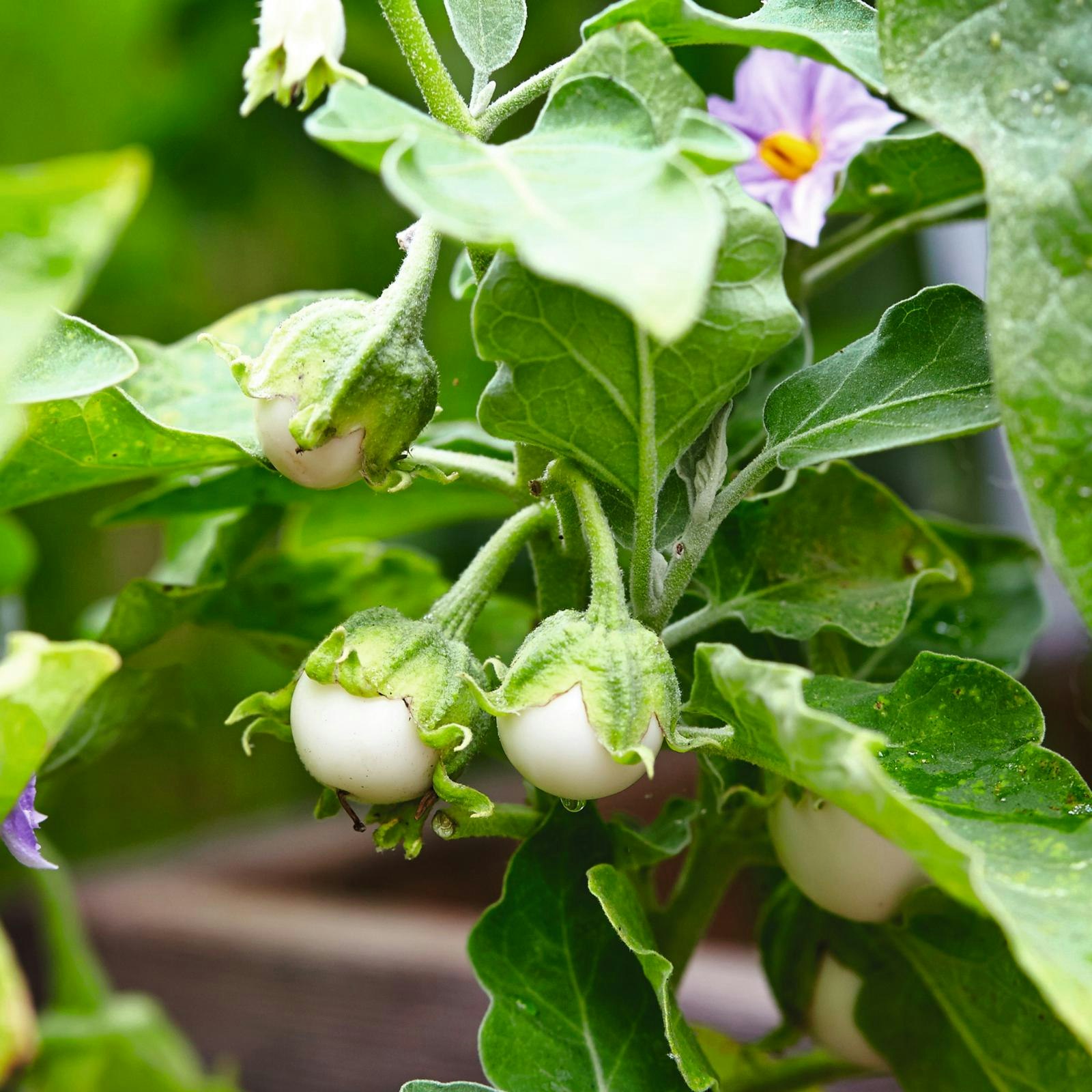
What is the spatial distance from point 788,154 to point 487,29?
0.44 feet

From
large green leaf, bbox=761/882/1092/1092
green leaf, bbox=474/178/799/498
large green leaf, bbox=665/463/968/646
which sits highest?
green leaf, bbox=474/178/799/498

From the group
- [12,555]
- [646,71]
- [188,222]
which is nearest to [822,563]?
[646,71]

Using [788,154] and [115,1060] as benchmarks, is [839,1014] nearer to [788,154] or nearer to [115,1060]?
[788,154]

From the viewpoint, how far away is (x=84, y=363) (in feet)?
0.92

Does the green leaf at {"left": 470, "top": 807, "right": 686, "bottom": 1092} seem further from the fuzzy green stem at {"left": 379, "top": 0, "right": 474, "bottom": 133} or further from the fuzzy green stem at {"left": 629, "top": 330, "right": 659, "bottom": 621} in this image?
the fuzzy green stem at {"left": 379, "top": 0, "right": 474, "bottom": 133}

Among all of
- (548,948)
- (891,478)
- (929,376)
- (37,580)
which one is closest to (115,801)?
(37,580)

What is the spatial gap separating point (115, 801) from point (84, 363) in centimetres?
102

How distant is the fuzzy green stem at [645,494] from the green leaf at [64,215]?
12 cm

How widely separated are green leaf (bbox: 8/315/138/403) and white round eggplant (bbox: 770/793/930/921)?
0.68 feet

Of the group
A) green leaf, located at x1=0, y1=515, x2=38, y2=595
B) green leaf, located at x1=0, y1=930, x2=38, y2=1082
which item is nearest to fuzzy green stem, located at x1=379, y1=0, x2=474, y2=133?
green leaf, located at x1=0, y1=930, x2=38, y2=1082

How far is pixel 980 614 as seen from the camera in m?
0.46

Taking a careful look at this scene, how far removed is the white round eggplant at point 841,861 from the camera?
0.32 m

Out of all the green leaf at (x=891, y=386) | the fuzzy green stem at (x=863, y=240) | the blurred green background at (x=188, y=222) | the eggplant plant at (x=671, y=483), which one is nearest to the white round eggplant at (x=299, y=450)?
the eggplant plant at (x=671, y=483)

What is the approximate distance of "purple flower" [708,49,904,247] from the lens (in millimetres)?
385
